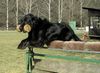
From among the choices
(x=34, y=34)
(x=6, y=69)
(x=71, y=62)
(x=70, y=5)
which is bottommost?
(x=6, y=69)

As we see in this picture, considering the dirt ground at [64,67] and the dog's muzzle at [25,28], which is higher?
the dog's muzzle at [25,28]

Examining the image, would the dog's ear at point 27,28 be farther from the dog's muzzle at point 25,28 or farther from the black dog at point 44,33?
the black dog at point 44,33

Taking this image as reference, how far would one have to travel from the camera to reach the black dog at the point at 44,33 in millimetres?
5984

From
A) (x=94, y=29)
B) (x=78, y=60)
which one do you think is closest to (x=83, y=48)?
(x=78, y=60)

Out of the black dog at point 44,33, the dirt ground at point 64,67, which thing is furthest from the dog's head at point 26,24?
the dirt ground at point 64,67

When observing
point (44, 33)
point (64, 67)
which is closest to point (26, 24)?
point (44, 33)

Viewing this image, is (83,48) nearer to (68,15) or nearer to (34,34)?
(34,34)

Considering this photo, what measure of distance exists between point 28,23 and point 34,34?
27 centimetres

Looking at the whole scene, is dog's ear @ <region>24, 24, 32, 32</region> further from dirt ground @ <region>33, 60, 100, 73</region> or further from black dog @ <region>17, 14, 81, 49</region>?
dirt ground @ <region>33, 60, 100, 73</region>

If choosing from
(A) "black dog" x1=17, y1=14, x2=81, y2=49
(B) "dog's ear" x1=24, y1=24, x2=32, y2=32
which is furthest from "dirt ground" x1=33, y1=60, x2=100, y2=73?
(B) "dog's ear" x1=24, y1=24, x2=32, y2=32

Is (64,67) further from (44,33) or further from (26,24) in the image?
(26,24)

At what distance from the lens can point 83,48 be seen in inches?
211

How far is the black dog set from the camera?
598 cm

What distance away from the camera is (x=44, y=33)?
6141mm
